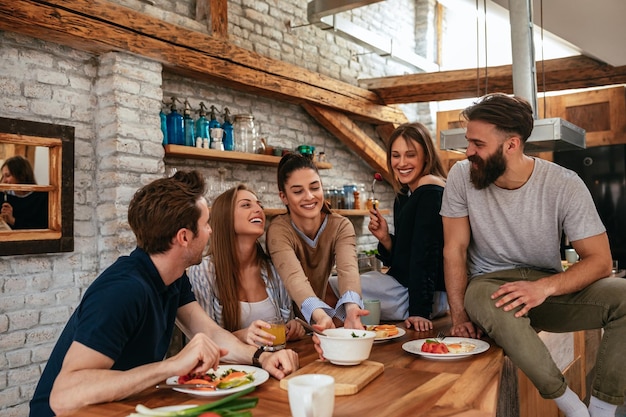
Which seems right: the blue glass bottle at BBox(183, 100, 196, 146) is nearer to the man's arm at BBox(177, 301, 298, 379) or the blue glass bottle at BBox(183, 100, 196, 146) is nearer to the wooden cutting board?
the man's arm at BBox(177, 301, 298, 379)

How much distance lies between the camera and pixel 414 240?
2.71 m

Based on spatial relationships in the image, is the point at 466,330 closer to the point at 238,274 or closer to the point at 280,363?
the point at 280,363

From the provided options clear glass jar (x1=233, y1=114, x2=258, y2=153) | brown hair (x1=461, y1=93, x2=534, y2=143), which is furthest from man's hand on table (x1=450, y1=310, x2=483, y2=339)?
clear glass jar (x1=233, y1=114, x2=258, y2=153)

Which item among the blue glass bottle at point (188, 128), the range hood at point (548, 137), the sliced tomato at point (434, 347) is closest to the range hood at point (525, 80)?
the range hood at point (548, 137)

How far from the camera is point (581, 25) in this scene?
177 inches

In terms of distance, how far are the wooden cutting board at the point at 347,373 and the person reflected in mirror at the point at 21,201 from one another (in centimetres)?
276

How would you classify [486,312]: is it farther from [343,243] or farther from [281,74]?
[281,74]

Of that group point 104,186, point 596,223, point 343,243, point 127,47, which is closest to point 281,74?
point 127,47

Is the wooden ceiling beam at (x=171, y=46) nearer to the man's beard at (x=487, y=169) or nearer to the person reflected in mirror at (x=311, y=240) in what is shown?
the person reflected in mirror at (x=311, y=240)

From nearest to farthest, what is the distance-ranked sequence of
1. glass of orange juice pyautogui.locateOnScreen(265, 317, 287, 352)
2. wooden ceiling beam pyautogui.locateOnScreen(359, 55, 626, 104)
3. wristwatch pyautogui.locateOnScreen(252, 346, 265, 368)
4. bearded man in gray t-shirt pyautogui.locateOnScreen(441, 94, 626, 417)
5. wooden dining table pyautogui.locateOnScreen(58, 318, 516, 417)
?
wooden dining table pyautogui.locateOnScreen(58, 318, 516, 417), wristwatch pyautogui.locateOnScreen(252, 346, 265, 368), glass of orange juice pyautogui.locateOnScreen(265, 317, 287, 352), bearded man in gray t-shirt pyautogui.locateOnScreen(441, 94, 626, 417), wooden ceiling beam pyautogui.locateOnScreen(359, 55, 626, 104)

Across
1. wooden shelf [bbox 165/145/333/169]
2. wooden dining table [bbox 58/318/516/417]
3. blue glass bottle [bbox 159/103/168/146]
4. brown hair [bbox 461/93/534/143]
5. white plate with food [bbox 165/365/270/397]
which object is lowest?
wooden dining table [bbox 58/318/516/417]

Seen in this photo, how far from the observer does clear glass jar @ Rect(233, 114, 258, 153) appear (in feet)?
18.0

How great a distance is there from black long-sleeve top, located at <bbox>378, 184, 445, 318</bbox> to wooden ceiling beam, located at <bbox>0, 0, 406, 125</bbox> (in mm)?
2525

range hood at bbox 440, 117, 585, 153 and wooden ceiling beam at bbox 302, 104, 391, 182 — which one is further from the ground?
wooden ceiling beam at bbox 302, 104, 391, 182
